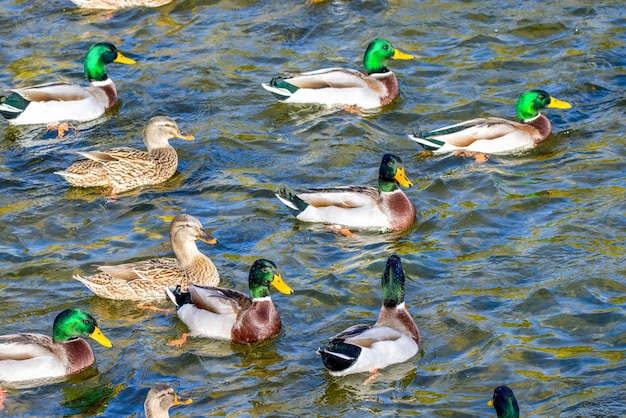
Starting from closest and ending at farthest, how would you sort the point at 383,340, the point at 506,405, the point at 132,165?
the point at 506,405 < the point at 383,340 < the point at 132,165

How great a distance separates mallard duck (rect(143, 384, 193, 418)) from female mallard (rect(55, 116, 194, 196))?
492 cm

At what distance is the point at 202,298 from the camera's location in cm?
1021

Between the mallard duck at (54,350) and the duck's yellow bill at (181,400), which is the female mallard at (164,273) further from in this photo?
the duck's yellow bill at (181,400)

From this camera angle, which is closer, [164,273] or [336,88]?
[164,273]

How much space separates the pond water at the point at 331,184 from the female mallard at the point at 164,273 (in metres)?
0.16

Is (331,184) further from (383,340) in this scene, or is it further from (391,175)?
(383,340)

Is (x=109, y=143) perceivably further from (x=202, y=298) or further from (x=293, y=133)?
(x=202, y=298)

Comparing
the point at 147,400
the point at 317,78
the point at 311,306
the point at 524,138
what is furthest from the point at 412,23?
the point at 147,400

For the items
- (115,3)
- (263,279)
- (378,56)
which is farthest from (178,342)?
(115,3)

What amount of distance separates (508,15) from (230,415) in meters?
9.83

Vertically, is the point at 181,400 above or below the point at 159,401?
below

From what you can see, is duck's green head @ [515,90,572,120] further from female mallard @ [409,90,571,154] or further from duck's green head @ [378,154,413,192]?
duck's green head @ [378,154,413,192]

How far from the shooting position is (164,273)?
11.0 metres

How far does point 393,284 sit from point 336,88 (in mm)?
5704
